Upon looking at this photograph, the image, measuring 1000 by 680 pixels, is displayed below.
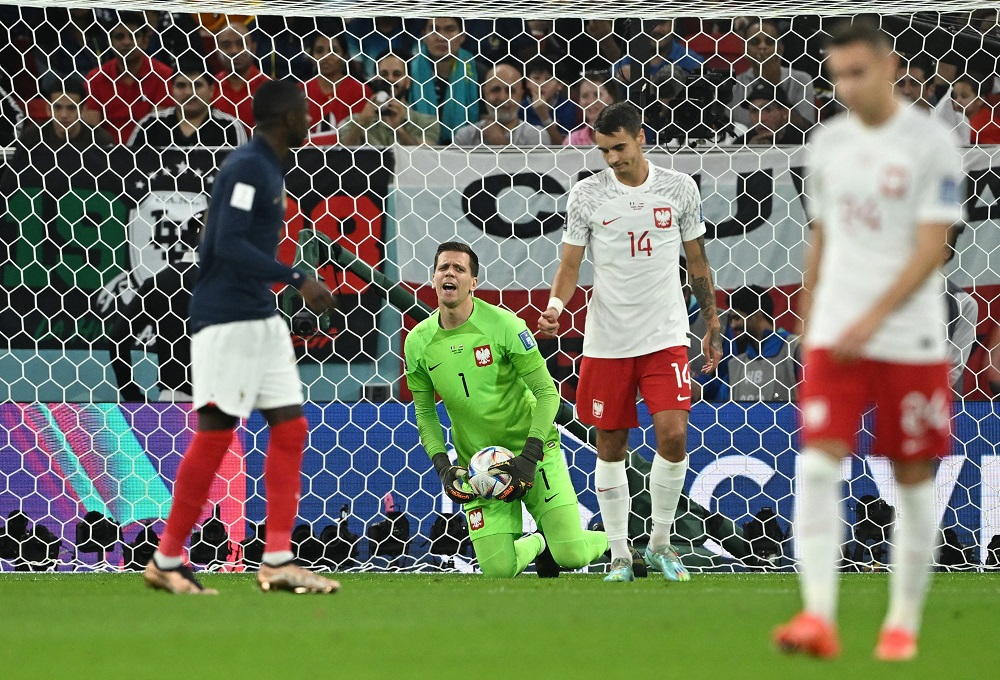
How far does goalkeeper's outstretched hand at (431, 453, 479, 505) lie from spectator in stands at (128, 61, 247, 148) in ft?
7.97

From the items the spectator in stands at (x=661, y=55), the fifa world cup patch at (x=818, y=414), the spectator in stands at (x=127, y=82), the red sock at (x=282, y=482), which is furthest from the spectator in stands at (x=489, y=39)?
→ the fifa world cup patch at (x=818, y=414)

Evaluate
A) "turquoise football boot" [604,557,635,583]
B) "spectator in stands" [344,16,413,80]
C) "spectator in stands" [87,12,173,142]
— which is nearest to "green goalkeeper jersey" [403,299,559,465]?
"turquoise football boot" [604,557,635,583]

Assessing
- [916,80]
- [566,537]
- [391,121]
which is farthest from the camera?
[391,121]

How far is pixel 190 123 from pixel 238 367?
3.15m

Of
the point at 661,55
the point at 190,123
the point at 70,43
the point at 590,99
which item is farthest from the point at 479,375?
the point at 70,43

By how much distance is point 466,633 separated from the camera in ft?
11.5

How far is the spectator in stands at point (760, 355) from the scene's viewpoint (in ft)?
23.2

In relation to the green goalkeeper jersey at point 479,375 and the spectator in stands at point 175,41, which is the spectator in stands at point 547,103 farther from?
the green goalkeeper jersey at point 479,375

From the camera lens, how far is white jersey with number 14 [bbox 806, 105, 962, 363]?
2.99 meters

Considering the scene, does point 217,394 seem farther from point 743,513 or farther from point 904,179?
point 743,513

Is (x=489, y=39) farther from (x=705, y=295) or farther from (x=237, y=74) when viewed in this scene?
(x=705, y=295)

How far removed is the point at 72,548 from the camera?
669 centimetres

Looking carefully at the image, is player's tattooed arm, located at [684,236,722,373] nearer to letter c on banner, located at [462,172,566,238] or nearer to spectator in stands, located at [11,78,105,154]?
letter c on banner, located at [462,172,566,238]

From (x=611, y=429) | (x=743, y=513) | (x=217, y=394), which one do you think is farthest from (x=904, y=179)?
(x=743, y=513)
